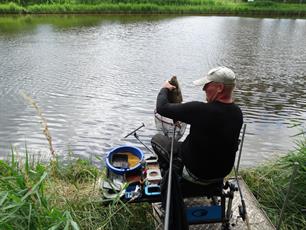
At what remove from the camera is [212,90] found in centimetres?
218

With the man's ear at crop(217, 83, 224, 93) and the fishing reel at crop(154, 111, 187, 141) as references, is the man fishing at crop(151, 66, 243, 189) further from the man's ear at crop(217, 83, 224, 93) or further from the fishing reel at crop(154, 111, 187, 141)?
the fishing reel at crop(154, 111, 187, 141)

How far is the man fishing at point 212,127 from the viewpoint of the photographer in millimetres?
2107

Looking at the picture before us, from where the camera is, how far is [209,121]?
2.09 metres

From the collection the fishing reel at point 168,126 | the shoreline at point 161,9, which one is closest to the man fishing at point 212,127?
the fishing reel at point 168,126

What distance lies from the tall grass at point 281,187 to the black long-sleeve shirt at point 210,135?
3.07 feet

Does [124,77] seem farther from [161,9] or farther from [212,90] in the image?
Answer: [161,9]

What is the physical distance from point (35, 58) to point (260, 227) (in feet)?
33.9

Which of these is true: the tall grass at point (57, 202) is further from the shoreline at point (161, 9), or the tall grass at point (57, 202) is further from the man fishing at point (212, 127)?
the shoreline at point (161, 9)

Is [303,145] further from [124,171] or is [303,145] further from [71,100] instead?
[71,100]

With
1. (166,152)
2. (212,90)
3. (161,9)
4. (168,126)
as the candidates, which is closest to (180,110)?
(212,90)

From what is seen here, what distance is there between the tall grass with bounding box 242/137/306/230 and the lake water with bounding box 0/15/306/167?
139 cm

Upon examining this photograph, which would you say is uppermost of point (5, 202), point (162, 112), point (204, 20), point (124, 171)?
point (162, 112)

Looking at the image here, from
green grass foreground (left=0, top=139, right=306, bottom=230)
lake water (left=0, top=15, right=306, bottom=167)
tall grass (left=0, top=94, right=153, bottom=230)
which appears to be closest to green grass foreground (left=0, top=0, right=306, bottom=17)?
lake water (left=0, top=15, right=306, bottom=167)

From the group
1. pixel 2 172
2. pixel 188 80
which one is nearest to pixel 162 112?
pixel 2 172
